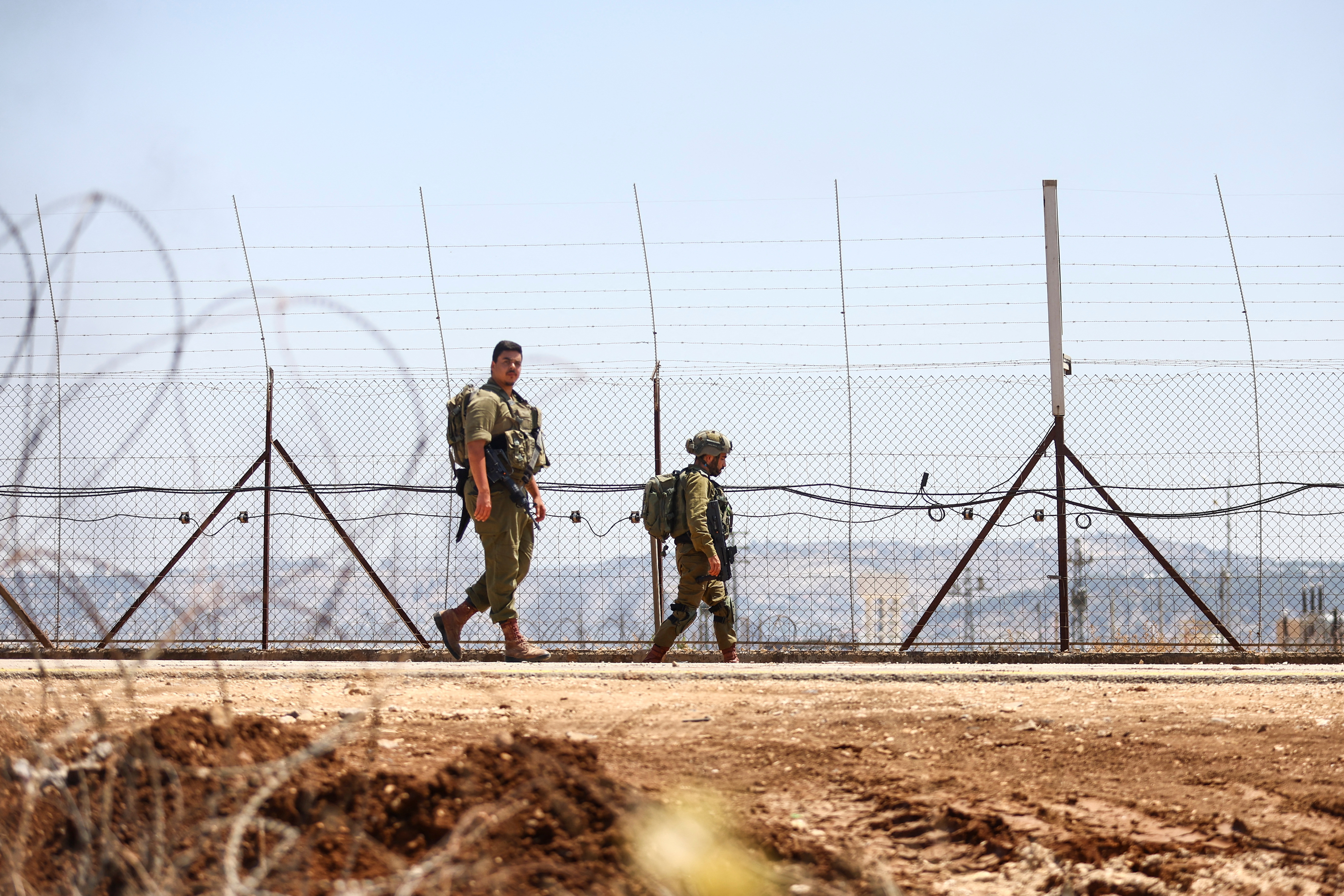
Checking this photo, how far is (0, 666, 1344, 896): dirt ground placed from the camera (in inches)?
95.0

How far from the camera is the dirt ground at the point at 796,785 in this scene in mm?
2414

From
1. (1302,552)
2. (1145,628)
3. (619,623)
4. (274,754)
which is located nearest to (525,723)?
(274,754)

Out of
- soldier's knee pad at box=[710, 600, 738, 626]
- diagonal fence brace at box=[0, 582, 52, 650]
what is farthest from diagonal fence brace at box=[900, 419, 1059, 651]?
diagonal fence brace at box=[0, 582, 52, 650]

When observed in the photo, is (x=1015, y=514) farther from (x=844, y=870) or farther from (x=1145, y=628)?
(x=844, y=870)

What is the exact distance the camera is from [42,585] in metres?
7.54

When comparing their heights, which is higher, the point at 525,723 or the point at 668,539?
the point at 668,539

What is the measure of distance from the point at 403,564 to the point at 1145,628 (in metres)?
4.72

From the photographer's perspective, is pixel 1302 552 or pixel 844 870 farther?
pixel 1302 552

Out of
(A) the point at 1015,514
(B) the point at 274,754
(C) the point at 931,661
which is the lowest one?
(C) the point at 931,661

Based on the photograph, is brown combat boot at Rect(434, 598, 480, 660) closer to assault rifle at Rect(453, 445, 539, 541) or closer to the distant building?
assault rifle at Rect(453, 445, 539, 541)

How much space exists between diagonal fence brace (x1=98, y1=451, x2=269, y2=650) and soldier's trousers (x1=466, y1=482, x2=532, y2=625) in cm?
199

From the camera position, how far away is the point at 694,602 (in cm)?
656

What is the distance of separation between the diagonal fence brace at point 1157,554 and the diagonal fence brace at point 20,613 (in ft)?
21.6

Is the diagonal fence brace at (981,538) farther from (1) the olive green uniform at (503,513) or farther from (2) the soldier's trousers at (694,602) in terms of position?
(1) the olive green uniform at (503,513)
